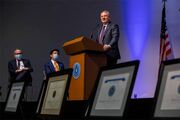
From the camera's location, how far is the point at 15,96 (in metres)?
2.93

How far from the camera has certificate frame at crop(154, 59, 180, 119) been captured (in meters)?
1.53

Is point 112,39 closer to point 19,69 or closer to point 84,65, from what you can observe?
point 84,65

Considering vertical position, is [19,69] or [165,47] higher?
[165,47]

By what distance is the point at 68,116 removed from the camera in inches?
104

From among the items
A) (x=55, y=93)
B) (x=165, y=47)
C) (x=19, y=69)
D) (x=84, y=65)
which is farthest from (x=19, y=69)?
(x=55, y=93)

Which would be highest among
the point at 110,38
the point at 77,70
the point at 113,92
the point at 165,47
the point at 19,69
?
the point at 113,92

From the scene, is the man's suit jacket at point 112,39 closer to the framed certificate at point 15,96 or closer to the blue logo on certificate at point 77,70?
the blue logo on certificate at point 77,70

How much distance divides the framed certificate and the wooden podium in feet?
2.02

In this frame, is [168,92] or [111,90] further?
[111,90]

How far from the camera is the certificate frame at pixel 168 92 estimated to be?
60.1 inches

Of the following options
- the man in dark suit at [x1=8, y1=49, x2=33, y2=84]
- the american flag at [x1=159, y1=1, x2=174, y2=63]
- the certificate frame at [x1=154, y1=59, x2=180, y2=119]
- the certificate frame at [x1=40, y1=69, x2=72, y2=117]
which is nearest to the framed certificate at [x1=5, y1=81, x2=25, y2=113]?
the certificate frame at [x1=40, y1=69, x2=72, y2=117]

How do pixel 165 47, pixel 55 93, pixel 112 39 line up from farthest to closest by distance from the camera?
pixel 165 47 < pixel 112 39 < pixel 55 93

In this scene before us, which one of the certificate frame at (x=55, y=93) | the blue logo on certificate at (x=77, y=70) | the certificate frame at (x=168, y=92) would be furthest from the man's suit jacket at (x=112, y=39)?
the certificate frame at (x=168, y=92)

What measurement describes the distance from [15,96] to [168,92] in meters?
1.64
